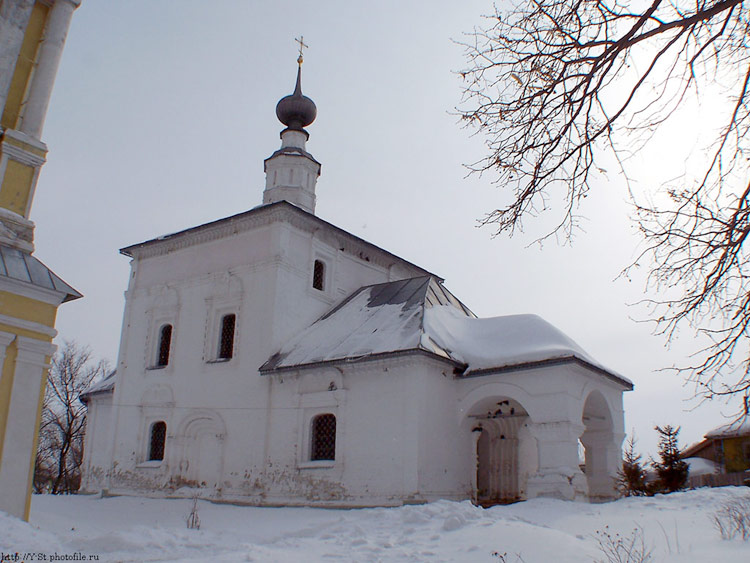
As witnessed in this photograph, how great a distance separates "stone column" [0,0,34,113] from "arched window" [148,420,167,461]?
435 inches

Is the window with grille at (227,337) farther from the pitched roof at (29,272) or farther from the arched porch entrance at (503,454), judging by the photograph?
the pitched roof at (29,272)

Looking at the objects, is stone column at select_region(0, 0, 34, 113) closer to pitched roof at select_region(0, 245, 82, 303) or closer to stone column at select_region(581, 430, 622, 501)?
pitched roof at select_region(0, 245, 82, 303)

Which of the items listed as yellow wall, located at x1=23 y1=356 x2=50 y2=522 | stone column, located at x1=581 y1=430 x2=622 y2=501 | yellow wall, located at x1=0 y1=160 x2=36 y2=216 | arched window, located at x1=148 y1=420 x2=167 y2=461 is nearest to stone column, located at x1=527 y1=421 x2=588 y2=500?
stone column, located at x1=581 y1=430 x2=622 y2=501

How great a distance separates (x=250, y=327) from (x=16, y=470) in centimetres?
931

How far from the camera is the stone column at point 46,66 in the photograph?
805cm

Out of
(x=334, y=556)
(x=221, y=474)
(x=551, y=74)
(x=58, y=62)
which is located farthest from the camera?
(x=221, y=474)

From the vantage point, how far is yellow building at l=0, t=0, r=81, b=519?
7.16 m

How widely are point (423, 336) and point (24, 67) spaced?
846 centimetres

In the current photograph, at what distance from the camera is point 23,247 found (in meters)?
7.72

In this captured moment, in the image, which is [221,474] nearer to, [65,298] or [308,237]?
[308,237]

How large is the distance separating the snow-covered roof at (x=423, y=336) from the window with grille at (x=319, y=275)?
844 mm

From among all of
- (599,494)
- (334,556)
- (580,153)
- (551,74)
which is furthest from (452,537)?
(599,494)

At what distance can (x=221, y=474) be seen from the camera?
1541cm

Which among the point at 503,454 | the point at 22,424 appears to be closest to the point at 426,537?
the point at 22,424
